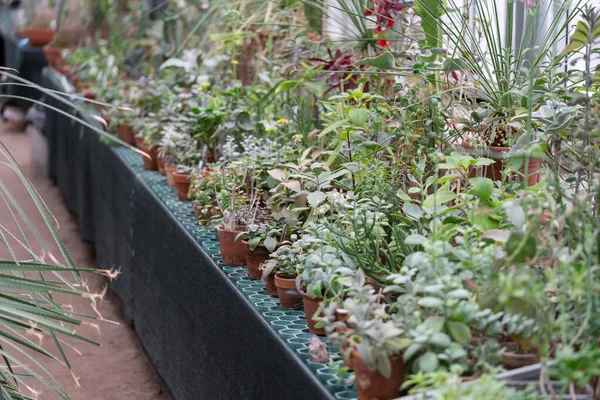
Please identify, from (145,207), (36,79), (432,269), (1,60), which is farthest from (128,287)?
(1,60)

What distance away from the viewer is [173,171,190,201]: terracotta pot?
8.61ft

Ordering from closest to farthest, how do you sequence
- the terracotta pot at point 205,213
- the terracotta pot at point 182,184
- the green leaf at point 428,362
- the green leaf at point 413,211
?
1. the green leaf at point 428,362
2. the green leaf at point 413,211
3. the terracotta pot at point 205,213
4. the terracotta pot at point 182,184

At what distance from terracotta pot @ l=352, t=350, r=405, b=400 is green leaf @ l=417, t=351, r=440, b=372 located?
6 centimetres

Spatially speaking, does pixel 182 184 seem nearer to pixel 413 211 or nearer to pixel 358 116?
pixel 358 116

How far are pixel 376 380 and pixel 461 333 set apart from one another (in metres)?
0.16

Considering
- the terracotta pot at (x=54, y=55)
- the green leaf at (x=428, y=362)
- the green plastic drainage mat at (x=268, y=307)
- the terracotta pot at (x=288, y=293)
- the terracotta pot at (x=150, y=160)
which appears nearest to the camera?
the green leaf at (x=428, y=362)

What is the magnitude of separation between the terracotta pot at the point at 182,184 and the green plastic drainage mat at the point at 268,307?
0.02 m

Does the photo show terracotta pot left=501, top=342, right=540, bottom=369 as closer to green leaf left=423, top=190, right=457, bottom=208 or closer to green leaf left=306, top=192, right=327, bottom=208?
green leaf left=423, top=190, right=457, bottom=208

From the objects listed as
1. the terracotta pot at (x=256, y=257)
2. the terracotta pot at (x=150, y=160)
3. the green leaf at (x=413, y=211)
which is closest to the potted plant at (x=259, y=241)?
the terracotta pot at (x=256, y=257)

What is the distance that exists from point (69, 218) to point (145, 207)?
2.55 m

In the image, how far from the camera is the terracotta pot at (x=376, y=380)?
3.91 ft

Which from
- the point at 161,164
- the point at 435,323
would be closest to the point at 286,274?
the point at 435,323

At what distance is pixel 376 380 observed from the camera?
1.20 metres

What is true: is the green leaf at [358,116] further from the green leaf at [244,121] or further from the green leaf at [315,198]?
the green leaf at [244,121]
